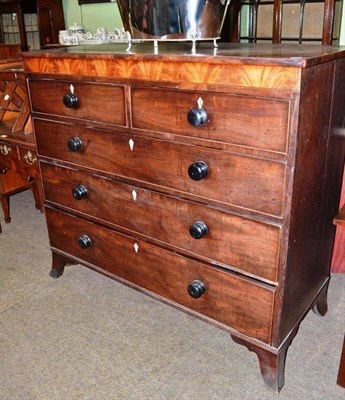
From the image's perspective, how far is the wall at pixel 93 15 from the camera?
4.47m

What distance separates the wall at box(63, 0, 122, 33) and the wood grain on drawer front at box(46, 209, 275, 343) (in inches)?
125

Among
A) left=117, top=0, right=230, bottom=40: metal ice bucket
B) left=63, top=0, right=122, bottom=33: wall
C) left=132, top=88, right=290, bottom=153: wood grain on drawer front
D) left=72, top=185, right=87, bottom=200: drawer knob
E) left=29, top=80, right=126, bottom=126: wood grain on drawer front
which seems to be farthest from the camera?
left=63, top=0, right=122, bottom=33: wall

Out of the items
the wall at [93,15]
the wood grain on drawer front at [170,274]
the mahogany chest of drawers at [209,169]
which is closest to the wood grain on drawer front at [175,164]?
the mahogany chest of drawers at [209,169]

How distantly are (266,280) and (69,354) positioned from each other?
0.81 m

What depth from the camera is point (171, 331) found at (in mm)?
1729

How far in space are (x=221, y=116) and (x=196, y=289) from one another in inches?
→ 23.4

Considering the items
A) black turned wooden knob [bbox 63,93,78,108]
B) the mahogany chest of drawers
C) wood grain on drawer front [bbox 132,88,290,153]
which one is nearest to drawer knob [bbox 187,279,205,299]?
the mahogany chest of drawers

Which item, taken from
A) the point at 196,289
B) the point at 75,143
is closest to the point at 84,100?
the point at 75,143

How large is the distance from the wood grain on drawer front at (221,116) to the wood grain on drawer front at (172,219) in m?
0.24

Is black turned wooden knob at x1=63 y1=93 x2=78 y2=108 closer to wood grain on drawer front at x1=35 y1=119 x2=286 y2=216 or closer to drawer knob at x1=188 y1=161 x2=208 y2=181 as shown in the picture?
wood grain on drawer front at x1=35 y1=119 x2=286 y2=216

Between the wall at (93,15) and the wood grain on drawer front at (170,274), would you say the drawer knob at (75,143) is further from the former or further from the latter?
the wall at (93,15)

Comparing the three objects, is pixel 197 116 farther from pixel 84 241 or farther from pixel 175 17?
pixel 84 241

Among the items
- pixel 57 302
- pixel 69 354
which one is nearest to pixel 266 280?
pixel 69 354

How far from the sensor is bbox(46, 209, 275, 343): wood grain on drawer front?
4.56 feet
